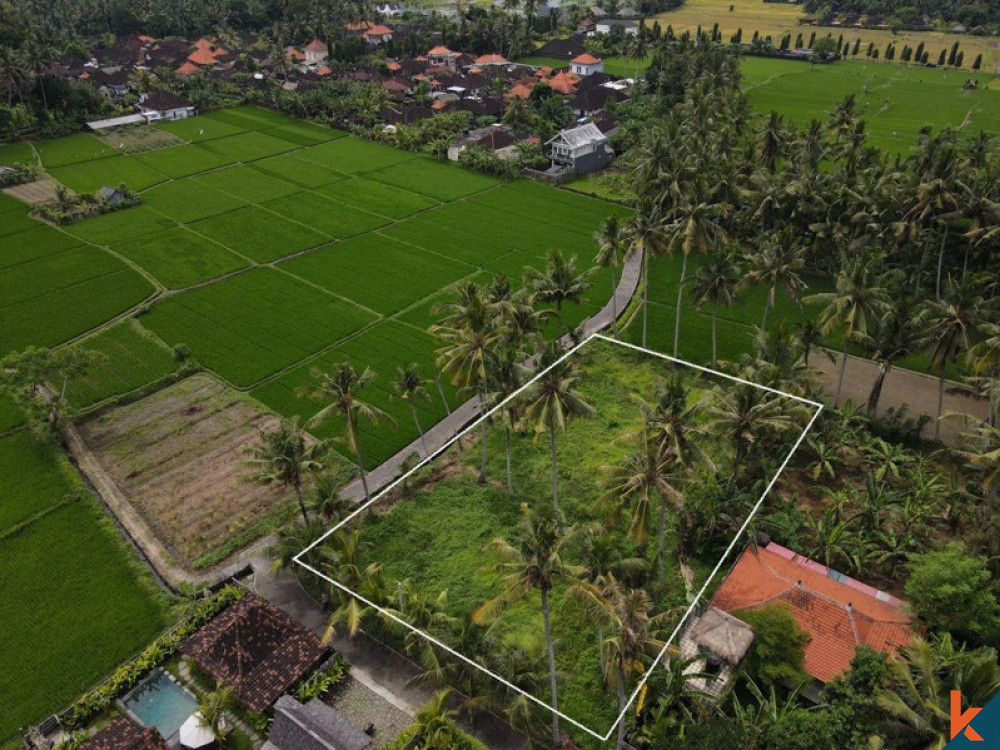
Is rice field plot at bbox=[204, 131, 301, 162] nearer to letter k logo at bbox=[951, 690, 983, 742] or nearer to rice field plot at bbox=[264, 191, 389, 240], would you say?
rice field plot at bbox=[264, 191, 389, 240]

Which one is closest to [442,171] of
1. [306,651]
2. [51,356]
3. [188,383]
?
[188,383]

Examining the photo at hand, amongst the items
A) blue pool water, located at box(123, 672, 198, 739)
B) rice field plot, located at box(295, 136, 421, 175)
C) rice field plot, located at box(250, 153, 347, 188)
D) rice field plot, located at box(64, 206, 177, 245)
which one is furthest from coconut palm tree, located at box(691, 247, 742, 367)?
rice field plot, located at box(64, 206, 177, 245)

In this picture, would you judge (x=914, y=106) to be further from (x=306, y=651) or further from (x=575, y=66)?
(x=306, y=651)

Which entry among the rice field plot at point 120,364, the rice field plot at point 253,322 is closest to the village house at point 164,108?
the rice field plot at point 253,322

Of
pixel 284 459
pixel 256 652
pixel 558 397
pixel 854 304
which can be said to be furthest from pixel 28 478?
pixel 854 304

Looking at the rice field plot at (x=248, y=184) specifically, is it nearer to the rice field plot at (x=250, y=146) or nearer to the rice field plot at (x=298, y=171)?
the rice field plot at (x=298, y=171)

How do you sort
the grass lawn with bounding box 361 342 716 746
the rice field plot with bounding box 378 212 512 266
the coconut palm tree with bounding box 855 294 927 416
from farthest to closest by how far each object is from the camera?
the rice field plot with bounding box 378 212 512 266, the coconut palm tree with bounding box 855 294 927 416, the grass lawn with bounding box 361 342 716 746
